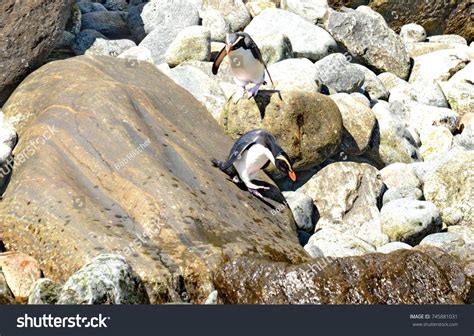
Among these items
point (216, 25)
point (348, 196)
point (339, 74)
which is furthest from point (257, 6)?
point (348, 196)

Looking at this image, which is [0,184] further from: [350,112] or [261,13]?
[261,13]

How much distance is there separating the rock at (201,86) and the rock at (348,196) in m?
1.54

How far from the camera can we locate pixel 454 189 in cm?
1238

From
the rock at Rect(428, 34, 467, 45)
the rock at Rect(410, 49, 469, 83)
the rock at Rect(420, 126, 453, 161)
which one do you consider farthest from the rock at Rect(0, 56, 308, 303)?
the rock at Rect(428, 34, 467, 45)

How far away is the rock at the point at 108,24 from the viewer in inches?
625

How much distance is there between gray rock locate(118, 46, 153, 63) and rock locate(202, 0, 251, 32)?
1.91 metres

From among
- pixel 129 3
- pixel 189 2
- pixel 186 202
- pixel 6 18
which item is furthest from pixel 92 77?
pixel 129 3

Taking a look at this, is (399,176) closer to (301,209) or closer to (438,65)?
(301,209)

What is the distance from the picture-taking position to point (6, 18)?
12.7m

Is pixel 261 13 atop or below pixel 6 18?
below

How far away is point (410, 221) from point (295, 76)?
9.48 ft

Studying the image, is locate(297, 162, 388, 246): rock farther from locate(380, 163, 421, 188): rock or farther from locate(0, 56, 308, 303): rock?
locate(0, 56, 308, 303): rock

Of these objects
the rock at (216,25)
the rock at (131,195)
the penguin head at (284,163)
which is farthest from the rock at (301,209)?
the rock at (216,25)

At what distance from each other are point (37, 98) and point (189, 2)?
5.14 metres
